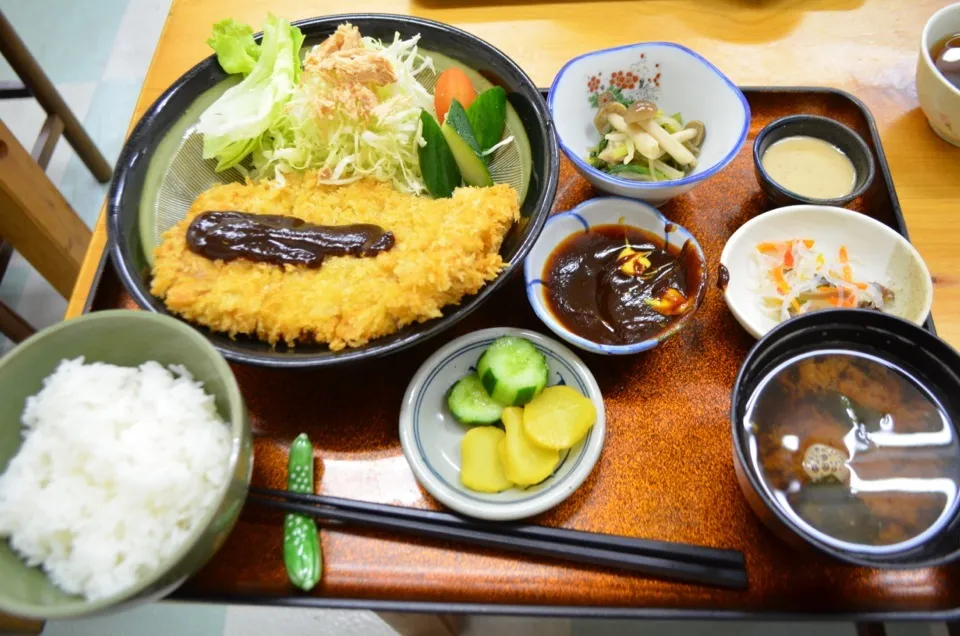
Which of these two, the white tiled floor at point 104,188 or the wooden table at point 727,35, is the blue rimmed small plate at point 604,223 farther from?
the white tiled floor at point 104,188

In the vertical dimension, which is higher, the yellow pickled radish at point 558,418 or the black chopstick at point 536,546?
the yellow pickled radish at point 558,418

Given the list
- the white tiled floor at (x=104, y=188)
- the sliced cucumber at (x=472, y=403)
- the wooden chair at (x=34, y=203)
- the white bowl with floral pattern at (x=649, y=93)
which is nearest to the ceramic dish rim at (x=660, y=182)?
the white bowl with floral pattern at (x=649, y=93)

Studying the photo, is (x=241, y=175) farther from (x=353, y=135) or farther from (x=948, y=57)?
(x=948, y=57)

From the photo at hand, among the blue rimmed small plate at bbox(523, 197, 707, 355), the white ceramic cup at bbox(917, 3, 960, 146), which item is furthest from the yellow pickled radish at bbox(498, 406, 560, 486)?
the white ceramic cup at bbox(917, 3, 960, 146)

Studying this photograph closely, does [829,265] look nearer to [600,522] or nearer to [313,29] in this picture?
[600,522]

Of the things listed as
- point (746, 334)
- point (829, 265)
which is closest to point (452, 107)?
point (746, 334)

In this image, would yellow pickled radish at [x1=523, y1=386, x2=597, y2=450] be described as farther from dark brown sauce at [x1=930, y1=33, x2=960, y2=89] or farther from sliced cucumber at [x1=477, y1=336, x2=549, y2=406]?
dark brown sauce at [x1=930, y1=33, x2=960, y2=89]
